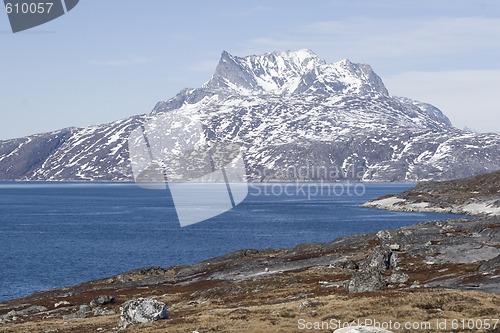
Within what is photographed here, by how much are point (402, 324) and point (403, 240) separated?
6446 cm

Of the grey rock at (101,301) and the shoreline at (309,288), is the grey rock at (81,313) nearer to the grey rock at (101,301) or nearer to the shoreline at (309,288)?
the shoreline at (309,288)

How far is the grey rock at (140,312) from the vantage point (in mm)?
46969

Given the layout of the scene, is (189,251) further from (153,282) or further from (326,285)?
(326,285)

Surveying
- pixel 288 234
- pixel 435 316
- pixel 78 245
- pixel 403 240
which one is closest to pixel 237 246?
pixel 288 234

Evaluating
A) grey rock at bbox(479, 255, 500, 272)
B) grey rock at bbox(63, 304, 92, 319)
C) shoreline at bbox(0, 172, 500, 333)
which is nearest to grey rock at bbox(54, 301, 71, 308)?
shoreline at bbox(0, 172, 500, 333)

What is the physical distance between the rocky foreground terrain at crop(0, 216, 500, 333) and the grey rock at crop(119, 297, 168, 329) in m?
1.24

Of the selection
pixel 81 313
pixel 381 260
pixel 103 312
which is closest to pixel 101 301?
pixel 81 313

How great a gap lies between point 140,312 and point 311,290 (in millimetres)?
20315

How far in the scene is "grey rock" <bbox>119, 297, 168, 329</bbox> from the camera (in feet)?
154

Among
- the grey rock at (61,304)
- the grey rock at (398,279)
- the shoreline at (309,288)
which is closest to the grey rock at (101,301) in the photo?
the shoreline at (309,288)

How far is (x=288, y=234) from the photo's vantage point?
6806 inches

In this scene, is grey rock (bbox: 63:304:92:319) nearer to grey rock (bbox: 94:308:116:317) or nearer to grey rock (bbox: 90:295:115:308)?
grey rock (bbox: 94:308:116:317)

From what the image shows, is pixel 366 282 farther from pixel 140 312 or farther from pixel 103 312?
pixel 103 312

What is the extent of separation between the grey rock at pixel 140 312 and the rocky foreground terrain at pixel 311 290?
1240 millimetres
